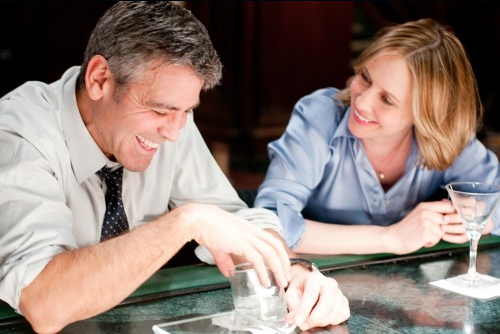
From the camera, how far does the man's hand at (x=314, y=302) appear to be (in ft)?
5.23

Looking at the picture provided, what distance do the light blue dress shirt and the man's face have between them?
0.70 meters

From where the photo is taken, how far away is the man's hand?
1.59 meters

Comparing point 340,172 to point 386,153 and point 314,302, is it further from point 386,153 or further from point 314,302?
point 314,302

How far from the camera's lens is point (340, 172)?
2.74 m

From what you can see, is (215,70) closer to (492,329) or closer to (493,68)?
(492,329)

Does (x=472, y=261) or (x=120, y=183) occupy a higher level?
(x=120, y=183)

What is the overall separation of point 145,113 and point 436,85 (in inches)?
43.2

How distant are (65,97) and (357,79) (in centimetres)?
106

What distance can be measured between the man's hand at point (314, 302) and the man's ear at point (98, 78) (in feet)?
2.36

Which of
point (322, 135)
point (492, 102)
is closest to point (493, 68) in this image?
point (492, 102)

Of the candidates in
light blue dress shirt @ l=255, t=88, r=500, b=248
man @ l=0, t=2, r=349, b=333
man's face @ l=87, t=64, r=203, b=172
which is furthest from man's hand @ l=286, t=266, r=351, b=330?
light blue dress shirt @ l=255, t=88, r=500, b=248

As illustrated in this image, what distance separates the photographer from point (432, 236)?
→ 229 cm

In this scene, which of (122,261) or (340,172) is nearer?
(122,261)

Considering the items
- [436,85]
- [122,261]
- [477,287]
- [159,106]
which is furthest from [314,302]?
[436,85]
